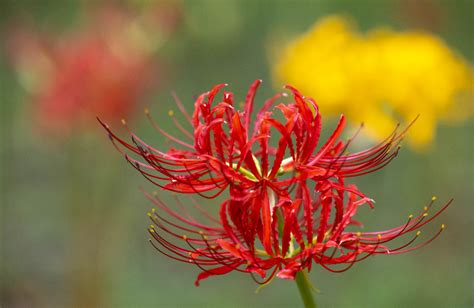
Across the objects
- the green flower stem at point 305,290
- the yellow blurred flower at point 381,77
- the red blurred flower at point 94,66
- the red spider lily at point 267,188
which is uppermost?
the red blurred flower at point 94,66

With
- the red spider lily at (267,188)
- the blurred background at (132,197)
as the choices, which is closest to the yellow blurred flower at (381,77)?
the blurred background at (132,197)

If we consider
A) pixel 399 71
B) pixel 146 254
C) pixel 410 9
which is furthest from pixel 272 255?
pixel 146 254

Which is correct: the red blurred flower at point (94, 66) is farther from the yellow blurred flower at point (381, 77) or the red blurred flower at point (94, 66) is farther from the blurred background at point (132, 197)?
the yellow blurred flower at point (381, 77)

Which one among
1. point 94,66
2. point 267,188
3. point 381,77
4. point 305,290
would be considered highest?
point 94,66

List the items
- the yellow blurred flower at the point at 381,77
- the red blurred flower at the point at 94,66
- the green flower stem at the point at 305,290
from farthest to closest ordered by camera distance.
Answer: the red blurred flower at the point at 94,66 → the yellow blurred flower at the point at 381,77 → the green flower stem at the point at 305,290

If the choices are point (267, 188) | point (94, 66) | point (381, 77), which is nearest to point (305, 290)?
point (267, 188)

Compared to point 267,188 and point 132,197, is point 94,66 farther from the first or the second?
point 267,188
